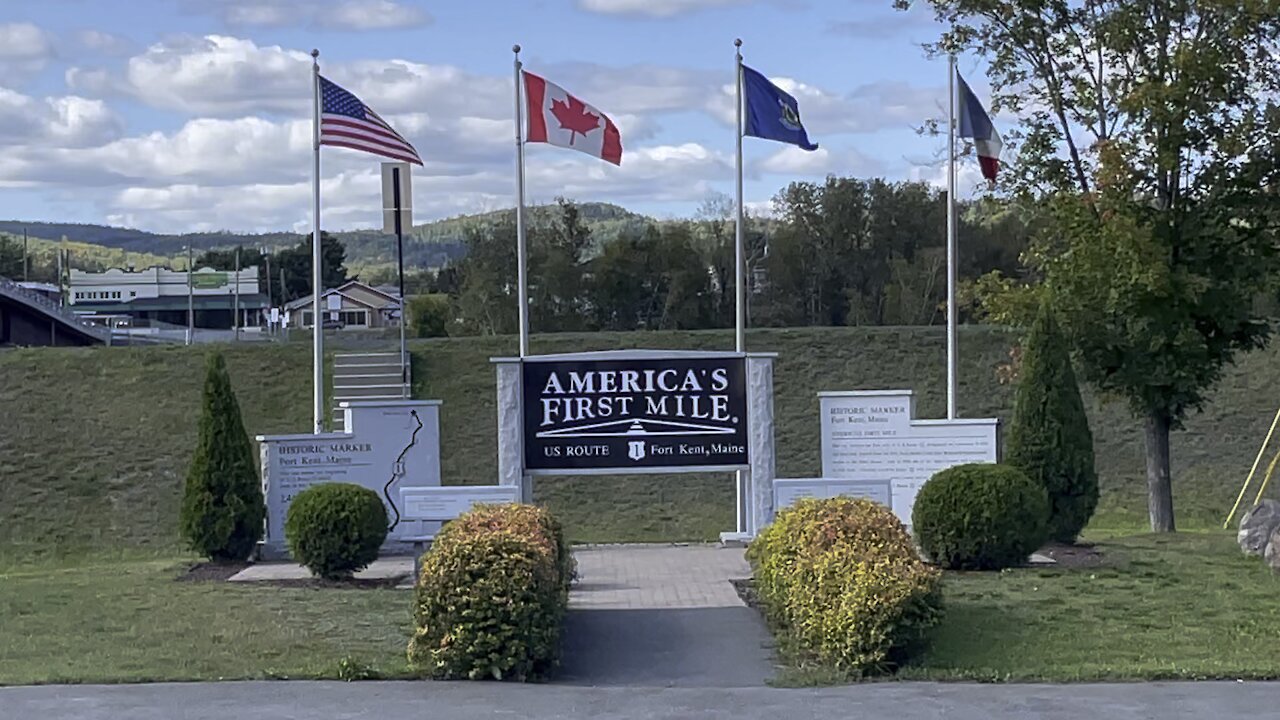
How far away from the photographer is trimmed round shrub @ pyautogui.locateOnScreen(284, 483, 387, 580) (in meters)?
14.4

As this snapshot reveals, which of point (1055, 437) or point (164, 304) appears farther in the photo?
point (164, 304)

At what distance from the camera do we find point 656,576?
14992 mm

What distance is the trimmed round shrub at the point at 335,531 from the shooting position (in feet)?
47.3

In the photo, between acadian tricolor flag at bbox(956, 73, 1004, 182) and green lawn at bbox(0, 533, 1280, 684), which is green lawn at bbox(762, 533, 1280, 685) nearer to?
green lawn at bbox(0, 533, 1280, 684)

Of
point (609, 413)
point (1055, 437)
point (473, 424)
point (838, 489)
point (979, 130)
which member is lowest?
point (838, 489)

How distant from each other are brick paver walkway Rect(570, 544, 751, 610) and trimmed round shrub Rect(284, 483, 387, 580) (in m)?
2.16

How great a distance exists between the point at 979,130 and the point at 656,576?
25.4 ft

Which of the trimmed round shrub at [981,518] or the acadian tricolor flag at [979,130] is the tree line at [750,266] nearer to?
the acadian tricolor flag at [979,130]

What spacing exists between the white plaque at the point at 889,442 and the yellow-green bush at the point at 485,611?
26.2 ft

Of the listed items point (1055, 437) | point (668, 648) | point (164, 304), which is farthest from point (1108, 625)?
point (164, 304)

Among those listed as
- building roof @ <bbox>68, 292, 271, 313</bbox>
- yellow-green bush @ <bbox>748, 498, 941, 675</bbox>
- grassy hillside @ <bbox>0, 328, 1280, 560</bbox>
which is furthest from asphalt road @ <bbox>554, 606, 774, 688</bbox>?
building roof @ <bbox>68, 292, 271, 313</bbox>

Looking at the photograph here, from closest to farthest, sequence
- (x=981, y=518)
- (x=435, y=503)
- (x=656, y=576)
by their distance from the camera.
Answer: (x=981, y=518)
(x=435, y=503)
(x=656, y=576)

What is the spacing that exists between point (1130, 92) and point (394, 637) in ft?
38.5

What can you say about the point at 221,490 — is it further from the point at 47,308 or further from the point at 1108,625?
the point at 47,308
